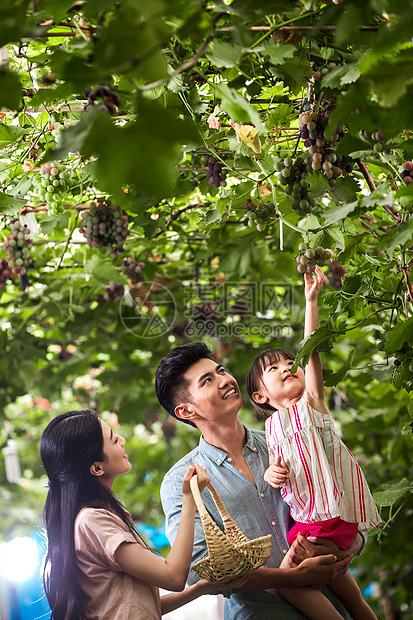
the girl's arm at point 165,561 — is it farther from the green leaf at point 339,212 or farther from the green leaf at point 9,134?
the green leaf at point 9,134

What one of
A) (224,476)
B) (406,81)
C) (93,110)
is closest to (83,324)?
(224,476)

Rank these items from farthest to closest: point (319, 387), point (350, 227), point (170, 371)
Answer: point (170, 371)
point (319, 387)
point (350, 227)

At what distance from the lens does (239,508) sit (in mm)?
1455

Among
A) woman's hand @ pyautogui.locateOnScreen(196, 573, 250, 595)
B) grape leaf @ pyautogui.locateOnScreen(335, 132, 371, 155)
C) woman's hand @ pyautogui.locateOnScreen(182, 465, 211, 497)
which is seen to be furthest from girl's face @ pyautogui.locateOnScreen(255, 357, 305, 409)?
grape leaf @ pyautogui.locateOnScreen(335, 132, 371, 155)

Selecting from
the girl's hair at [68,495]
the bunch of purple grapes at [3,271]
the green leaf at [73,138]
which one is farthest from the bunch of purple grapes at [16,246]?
the green leaf at [73,138]

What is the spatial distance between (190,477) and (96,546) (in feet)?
0.82

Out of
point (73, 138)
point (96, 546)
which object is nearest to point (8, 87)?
point (73, 138)

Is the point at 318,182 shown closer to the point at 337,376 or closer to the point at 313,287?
the point at 313,287

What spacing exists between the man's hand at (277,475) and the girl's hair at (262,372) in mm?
197

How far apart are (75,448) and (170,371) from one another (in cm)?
31

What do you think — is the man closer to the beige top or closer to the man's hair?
the man's hair

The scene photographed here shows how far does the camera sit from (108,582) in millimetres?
1311

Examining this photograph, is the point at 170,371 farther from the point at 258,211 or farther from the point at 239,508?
the point at 258,211

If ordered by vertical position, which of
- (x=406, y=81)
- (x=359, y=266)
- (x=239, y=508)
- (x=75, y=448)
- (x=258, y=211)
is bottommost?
(x=239, y=508)
